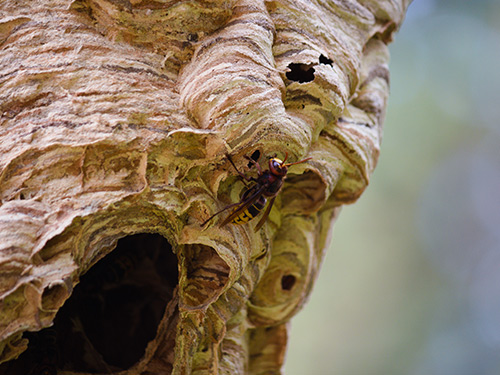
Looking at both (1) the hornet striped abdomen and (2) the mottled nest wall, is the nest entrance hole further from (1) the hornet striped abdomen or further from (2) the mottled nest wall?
(1) the hornet striped abdomen

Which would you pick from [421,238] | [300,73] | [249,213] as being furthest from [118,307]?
[421,238]

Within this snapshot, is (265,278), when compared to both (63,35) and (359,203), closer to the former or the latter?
(63,35)

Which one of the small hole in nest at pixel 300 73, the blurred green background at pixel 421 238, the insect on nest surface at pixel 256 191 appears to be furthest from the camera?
the blurred green background at pixel 421 238

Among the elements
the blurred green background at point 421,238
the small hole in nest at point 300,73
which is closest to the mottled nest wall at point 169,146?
the small hole in nest at point 300,73

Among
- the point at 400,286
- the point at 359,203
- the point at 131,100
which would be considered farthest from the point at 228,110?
the point at 400,286

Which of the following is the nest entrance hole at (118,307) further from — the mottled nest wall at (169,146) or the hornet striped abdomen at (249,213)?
the hornet striped abdomen at (249,213)

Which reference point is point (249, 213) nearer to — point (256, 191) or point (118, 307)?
point (256, 191)

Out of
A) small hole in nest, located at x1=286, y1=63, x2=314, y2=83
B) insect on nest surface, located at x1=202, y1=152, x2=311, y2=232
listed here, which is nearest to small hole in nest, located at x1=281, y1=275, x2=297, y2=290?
insect on nest surface, located at x1=202, y1=152, x2=311, y2=232

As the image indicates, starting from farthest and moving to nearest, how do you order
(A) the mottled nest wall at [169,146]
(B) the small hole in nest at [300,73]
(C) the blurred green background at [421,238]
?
(C) the blurred green background at [421,238], (B) the small hole in nest at [300,73], (A) the mottled nest wall at [169,146]
